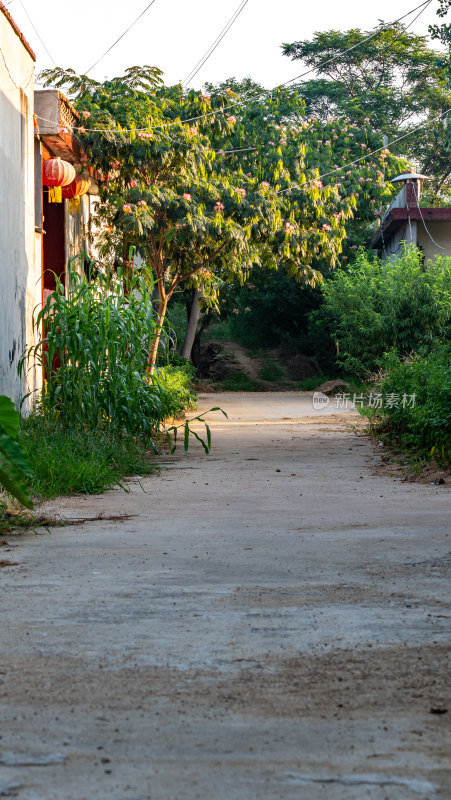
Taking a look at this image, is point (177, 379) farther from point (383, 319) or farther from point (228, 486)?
point (228, 486)

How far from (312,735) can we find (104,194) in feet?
44.7

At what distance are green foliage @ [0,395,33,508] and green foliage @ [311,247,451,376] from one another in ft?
49.5

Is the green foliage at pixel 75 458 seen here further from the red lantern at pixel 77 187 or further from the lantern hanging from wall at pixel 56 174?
the red lantern at pixel 77 187

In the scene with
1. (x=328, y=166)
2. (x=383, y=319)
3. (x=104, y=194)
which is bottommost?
(x=383, y=319)

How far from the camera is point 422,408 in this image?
931 centimetres

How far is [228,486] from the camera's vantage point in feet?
26.0

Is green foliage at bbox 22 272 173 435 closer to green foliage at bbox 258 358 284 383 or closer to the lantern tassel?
the lantern tassel

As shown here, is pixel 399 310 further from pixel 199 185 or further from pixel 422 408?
pixel 422 408

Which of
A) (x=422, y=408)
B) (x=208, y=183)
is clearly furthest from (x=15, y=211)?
(x=208, y=183)

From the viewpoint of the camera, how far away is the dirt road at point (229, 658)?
2.34 metres

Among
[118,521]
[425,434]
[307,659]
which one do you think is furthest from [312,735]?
[425,434]

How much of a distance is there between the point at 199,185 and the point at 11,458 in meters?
11.7

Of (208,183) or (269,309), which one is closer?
(208,183)

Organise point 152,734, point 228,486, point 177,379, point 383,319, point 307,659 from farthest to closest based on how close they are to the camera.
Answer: point 383,319, point 177,379, point 228,486, point 307,659, point 152,734
